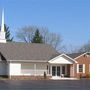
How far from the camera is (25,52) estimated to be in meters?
60.9

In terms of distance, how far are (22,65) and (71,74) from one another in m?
8.71

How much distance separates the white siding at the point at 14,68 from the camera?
187ft

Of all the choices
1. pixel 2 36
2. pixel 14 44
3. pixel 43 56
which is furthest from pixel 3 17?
pixel 43 56

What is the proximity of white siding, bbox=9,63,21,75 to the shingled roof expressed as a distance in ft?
3.53

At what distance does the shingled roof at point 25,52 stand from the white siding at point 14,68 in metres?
1.08

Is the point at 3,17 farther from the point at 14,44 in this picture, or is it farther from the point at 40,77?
the point at 40,77

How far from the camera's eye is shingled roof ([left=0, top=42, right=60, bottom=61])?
58.8 m

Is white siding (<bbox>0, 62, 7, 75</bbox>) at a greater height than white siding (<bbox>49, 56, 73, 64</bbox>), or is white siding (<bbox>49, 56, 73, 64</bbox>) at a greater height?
white siding (<bbox>49, 56, 73, 64</bbox>)

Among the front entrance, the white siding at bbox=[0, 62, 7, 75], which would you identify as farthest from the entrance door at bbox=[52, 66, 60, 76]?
the white siding at bbox=[0, 62, 7, 75]

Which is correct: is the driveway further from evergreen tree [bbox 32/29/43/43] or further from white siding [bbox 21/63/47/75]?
evergreen tree [bbox 32/29/43/43]

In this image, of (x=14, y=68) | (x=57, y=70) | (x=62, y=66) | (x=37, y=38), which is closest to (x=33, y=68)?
(x=14, y=68)

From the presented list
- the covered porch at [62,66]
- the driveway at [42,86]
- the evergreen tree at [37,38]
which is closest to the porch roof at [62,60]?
the covered porch at [62,66]

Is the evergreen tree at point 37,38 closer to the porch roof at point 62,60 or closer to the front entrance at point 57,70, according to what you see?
the front entrance at point 57,70

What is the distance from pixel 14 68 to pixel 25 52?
4442mm
